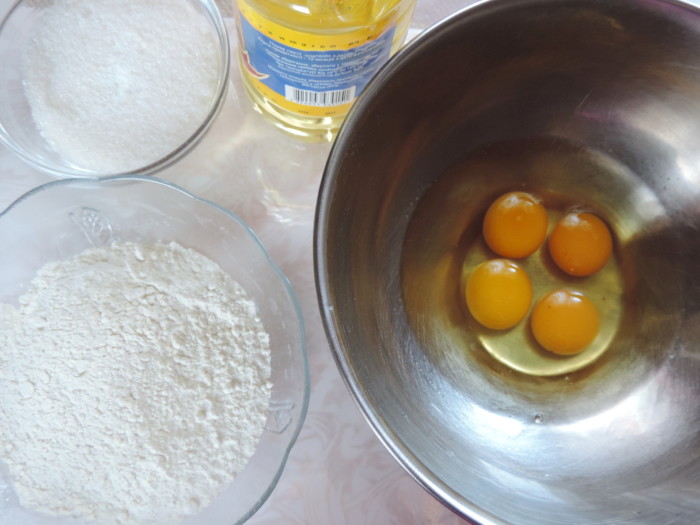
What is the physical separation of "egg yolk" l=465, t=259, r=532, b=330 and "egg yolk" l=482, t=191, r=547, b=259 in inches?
1.5

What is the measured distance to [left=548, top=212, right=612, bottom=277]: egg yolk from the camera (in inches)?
43.9

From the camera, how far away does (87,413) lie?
95cm

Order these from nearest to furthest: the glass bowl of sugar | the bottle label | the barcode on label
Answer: the bottle label
the barcode on label
the glass bowl of sugar

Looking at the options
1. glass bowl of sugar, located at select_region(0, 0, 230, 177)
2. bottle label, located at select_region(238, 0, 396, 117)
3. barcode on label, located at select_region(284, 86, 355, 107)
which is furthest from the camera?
glass bowl of sugar, located at select_region(0, 0, 230, 177)

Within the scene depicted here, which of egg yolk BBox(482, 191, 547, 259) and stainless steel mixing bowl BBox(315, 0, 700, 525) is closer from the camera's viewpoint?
stainless steel mixing bowl BBox(315, 0, 700, 525)

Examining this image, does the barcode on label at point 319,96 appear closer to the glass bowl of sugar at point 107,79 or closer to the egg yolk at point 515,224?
the glass bowl of sugar at point 107,79

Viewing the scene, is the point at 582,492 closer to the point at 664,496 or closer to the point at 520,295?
the point at 664,496

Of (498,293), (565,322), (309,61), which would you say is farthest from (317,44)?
(565,322)

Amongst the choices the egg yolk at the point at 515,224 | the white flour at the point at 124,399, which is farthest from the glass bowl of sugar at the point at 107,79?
the egg yolk at the point at 515,224

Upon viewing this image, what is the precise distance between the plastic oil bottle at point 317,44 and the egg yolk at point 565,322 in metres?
0.52

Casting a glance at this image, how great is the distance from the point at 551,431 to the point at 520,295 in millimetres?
246

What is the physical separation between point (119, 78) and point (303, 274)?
19.6 inches

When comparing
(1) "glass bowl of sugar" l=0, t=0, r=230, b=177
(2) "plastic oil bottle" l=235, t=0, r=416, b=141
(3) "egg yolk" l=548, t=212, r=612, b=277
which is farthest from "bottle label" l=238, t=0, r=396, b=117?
(3) "egg yolk" l=548, t=212, r=612, b=277

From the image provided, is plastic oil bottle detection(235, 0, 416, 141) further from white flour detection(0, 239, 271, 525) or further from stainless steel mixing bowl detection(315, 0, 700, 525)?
white flour detection(0, 239, 271, 525)
